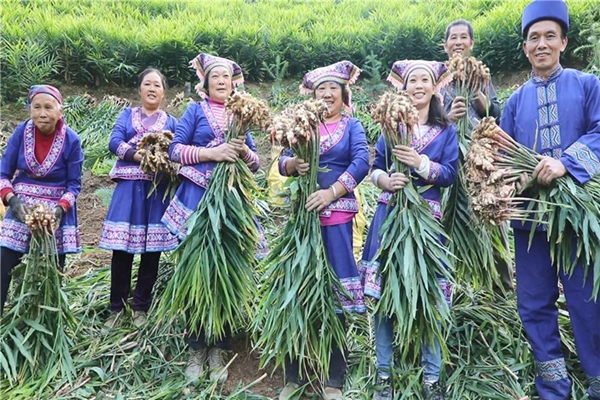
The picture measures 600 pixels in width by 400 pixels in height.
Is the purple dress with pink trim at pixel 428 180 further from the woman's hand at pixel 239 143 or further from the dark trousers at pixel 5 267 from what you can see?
the dark trousers at pixel 5 267

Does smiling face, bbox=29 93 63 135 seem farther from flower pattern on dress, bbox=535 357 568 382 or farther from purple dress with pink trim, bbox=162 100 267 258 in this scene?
flower pattern on dress, bbox=535 357 568 382

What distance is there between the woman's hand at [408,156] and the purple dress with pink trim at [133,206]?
1.50 metres

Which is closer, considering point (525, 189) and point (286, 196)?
point (525, 189)

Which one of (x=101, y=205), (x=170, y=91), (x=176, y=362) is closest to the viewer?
(x=176, y=362)

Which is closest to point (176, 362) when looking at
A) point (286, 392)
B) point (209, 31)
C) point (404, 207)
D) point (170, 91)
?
point (286, 392)

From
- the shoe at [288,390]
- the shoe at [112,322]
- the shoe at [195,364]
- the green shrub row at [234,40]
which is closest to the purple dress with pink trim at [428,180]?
the shoe at [288,390]

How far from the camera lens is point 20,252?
305cm

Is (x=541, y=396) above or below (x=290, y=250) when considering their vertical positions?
below

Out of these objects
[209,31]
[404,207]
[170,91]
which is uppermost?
[209,31]

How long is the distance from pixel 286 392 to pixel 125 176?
1.63 m

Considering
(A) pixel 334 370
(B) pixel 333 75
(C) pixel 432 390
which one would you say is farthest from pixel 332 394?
(B) pixel 333 75

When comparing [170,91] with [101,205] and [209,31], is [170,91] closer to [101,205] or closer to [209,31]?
[209,31]

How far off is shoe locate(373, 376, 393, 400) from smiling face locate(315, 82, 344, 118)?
141 cm

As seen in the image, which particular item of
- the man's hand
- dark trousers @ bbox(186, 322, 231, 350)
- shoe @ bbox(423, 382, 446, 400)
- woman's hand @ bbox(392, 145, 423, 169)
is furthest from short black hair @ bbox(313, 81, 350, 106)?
shoe @ bbox(423, 382, 446, 400)
